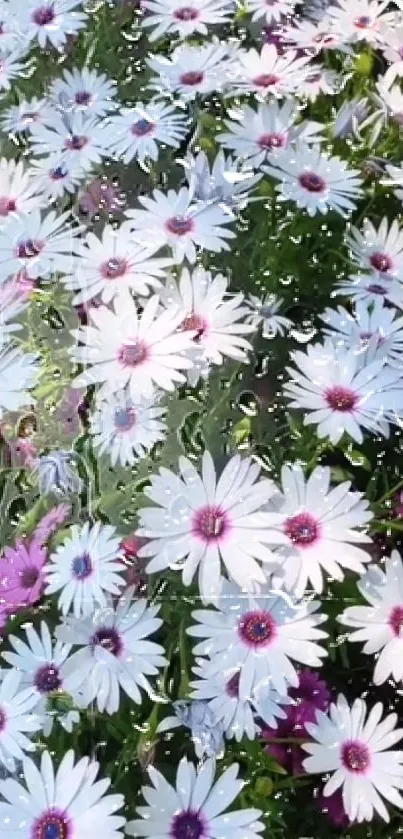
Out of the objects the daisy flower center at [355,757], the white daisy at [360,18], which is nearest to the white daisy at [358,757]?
the daisy flower center at [355,757]

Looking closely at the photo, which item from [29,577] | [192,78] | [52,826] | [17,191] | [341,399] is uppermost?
[192,78]

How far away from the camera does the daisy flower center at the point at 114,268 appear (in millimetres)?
504

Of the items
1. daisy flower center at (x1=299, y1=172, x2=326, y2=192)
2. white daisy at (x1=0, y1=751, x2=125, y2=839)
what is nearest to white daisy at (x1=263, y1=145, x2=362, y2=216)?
daisy flower center at (x1=299, y1=172, x2=326, y2=192)

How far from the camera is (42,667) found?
425 mm

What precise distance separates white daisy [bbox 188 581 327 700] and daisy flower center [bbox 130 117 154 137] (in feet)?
0.97

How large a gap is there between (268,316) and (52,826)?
0.26m

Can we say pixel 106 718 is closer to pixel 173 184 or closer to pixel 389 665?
pixel 389 665

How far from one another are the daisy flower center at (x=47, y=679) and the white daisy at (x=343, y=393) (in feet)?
0.52

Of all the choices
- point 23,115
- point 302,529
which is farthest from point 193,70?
point 302,529

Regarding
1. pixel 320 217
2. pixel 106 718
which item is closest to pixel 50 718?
pixel 106 718

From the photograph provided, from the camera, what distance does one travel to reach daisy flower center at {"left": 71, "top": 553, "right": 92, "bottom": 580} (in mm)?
434

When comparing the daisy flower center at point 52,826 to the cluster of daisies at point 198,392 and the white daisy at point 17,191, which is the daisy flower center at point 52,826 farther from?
the white daisy at point 17,191

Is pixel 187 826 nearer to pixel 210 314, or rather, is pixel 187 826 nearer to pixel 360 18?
pixel 210 314

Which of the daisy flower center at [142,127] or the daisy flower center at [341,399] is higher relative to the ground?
the daisy flower center at [142,127]
